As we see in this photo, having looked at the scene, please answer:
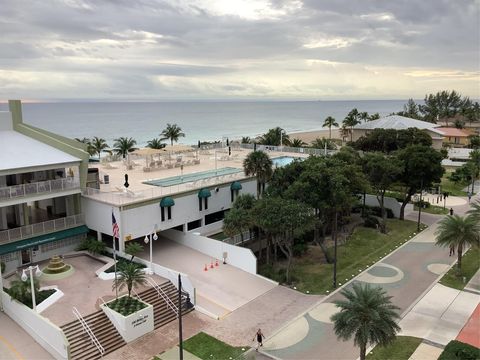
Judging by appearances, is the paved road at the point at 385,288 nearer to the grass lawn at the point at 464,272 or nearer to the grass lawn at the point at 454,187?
the grass lawn at the point at 464,272

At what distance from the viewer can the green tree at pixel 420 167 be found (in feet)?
130

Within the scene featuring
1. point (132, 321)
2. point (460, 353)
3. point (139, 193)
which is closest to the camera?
point (460, 353)

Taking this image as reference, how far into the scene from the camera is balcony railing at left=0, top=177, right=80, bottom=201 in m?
27.7

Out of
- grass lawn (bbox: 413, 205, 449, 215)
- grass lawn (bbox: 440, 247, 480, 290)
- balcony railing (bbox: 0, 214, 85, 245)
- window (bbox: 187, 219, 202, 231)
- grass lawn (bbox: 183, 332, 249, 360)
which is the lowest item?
grass lawn (bbox: 183, 332, 249, 360)

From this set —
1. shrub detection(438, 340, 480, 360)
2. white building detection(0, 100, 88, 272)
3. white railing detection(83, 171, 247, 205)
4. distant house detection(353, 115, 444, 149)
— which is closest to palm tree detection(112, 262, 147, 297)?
white railing detection(83, 171, 247, 205)

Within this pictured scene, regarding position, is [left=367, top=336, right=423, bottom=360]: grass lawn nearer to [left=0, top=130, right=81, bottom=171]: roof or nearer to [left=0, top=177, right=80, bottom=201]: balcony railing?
[left=0, top=177, right=80, bottom=201]: balcony railing

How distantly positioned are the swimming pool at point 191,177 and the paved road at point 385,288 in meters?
16.6

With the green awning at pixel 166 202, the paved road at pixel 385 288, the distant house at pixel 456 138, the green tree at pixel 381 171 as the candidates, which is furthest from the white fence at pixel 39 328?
the distant house at pixel 456 138

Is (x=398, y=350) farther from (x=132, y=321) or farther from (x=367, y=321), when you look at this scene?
(x=132, y=321)

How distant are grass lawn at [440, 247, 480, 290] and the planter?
19460 millimetres

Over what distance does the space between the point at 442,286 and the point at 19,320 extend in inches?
1026

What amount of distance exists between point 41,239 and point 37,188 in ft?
11.6

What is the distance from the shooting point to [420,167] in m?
39.8

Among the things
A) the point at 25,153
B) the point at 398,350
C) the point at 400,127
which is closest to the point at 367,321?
the point at 398,350
